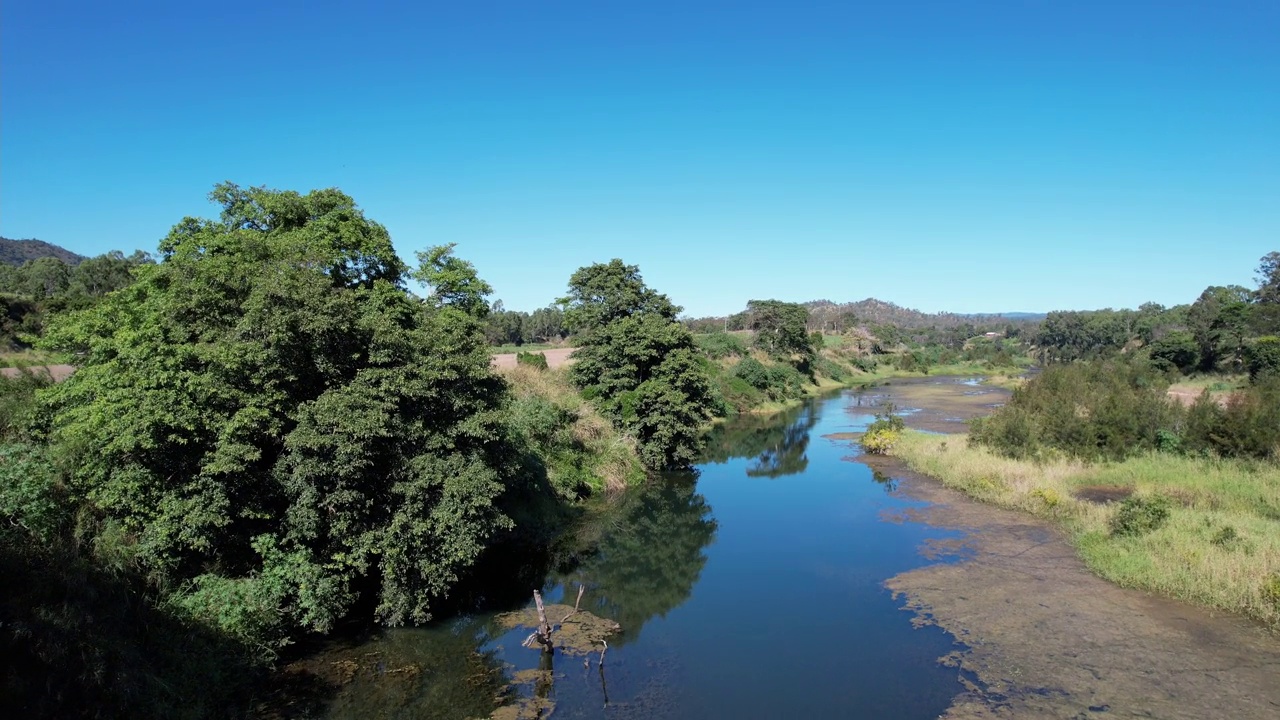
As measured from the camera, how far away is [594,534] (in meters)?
29.0

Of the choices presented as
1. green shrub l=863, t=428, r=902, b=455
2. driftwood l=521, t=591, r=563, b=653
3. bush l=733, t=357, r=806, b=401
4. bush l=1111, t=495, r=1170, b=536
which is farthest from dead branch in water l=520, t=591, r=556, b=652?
bush l=733, t=357, r=806, b=401

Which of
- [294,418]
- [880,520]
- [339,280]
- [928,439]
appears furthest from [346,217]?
[928,439]

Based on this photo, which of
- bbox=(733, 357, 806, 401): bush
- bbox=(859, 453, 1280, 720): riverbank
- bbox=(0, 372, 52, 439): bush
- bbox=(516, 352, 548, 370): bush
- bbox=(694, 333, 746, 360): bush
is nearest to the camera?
bbox=(859, 453, 1280, 720): riverbank

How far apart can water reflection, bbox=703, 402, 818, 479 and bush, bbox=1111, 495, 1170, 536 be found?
1934 centimetres

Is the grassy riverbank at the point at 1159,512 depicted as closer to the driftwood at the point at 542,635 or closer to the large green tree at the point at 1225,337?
the driftwood at the point at 542,635

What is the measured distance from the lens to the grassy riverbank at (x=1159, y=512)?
64.8 ft

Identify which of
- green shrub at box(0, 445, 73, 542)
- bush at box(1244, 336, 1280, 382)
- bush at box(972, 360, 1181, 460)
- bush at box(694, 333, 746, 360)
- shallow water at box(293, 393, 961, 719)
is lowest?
shallow water at box(293, 393, 961, 719)

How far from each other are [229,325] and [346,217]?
26.8 ft

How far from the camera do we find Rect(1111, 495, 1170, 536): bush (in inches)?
938

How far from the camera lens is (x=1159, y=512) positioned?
23.8 meters

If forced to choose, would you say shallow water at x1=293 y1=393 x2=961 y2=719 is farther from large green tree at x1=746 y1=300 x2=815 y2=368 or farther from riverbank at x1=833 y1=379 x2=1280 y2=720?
large green tree at x1=746 y1=300 x2=815 y2=368

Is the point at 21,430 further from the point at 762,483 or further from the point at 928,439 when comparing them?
the point at 928,439

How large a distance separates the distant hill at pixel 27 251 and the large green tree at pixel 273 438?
165 meters

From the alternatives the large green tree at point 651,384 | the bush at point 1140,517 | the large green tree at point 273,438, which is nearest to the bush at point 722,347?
the large green tree at point 651,384
